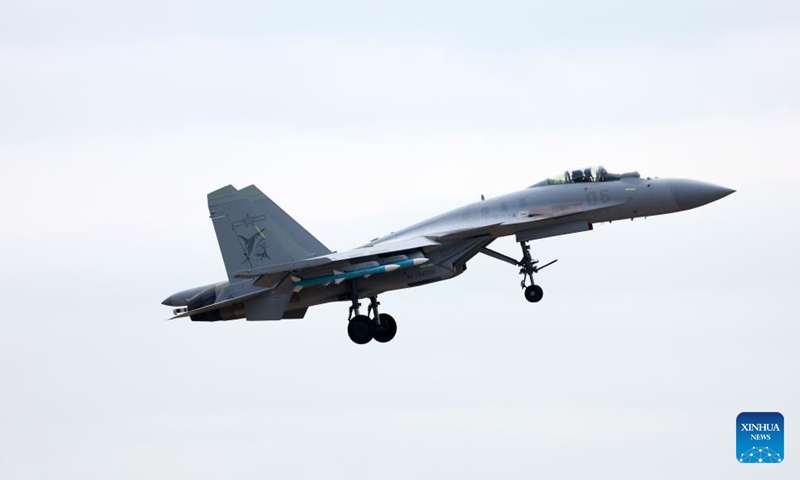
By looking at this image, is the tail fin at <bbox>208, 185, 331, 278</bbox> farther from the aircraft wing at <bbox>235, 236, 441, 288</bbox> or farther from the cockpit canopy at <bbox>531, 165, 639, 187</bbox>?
the cockpit canopy at <bbox>531, 165, 639, 187</bbox>

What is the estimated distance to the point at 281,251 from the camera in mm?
56438

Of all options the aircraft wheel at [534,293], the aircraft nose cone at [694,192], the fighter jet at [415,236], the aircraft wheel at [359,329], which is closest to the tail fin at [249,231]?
the fighter jet at [415,236]

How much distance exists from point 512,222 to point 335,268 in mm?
4530

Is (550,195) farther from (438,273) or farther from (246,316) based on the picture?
(246,316)

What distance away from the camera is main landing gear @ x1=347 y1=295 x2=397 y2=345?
56.4 metres

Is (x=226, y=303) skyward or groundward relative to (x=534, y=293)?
skyward

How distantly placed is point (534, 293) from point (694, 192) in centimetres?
464

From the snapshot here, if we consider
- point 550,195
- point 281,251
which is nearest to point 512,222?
point 550,195

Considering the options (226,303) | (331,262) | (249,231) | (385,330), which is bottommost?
(385,330)

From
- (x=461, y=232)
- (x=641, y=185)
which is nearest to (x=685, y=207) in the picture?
(x=641, y=185)

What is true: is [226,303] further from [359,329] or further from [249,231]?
[359,329]

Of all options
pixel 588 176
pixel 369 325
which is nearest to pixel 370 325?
pixel 369 325

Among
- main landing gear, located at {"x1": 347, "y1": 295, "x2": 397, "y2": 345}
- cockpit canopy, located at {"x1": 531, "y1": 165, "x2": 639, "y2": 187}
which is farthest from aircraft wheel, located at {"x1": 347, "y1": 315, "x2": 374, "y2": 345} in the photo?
cockpit canopy, located at {"x1": 531, "y1": 165, "x2": 639, "y2": 187}

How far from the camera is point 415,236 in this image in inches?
2240
